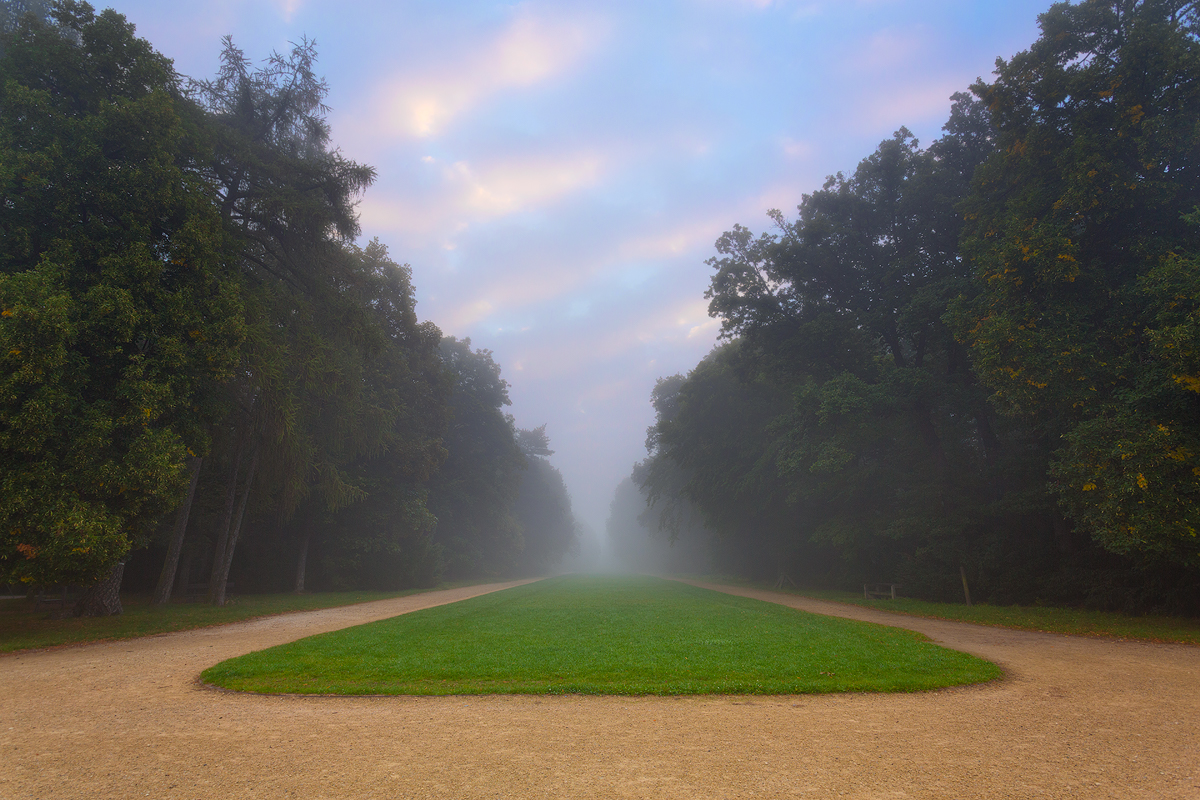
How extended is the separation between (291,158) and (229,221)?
298cm

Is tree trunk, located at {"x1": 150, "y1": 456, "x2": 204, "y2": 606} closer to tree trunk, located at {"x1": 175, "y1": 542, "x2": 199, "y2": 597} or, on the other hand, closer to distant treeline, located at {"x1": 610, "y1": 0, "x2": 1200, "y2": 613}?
tree trunk, located at {"x1": 175, "y1": 542, "x2": 199, "y2": 597}

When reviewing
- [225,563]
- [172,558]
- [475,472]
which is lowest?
[225,563]

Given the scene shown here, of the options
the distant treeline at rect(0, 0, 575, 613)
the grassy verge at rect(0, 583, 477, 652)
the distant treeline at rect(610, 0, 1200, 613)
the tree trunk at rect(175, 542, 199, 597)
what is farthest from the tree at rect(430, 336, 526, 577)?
the distant treeline at rect(610, 0, 1200, 613)

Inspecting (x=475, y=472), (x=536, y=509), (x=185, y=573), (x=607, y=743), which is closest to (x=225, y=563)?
(x=185, y=573)

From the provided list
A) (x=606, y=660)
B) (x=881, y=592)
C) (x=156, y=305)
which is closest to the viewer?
(x=606, y=660)

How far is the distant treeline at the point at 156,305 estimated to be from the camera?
990cm

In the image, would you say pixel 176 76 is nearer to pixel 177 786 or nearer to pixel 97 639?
pixel 97 639

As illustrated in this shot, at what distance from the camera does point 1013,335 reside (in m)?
14.7

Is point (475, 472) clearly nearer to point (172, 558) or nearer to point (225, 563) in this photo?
point (225, 563)

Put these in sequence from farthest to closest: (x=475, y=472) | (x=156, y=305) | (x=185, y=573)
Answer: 1. (x=475, y=472)
2. (x=185, y=573)
3. (x=156, y=305)

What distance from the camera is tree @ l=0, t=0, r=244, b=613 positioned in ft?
31.7

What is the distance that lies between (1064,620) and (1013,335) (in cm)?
798

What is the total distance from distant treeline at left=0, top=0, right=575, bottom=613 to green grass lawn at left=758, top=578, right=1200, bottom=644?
21.2 m

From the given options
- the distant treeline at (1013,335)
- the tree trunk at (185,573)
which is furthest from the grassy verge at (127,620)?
the distant treeline at (1013,335)
